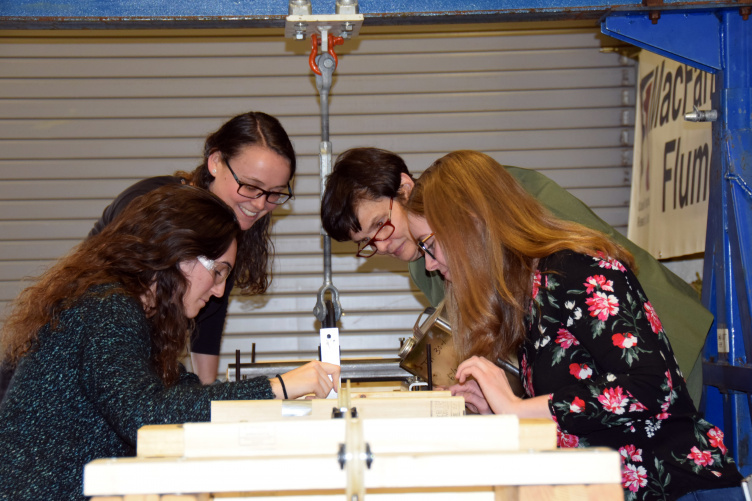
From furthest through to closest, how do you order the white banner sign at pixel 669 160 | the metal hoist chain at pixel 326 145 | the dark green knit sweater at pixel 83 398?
the white banner sign at pixel 669 160
the metal hoist chain at pixel 326 145
the dark green knit sweater at pixel 83 398

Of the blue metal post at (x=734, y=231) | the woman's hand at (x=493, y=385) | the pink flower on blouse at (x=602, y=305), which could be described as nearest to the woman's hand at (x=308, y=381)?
the woman's hand at (x=493, y=385)

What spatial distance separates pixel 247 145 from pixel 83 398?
133 centimetres

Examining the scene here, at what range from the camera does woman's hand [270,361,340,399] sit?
5.58 feet

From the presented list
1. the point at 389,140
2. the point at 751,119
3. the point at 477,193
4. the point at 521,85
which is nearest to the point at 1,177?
the point at 389,140

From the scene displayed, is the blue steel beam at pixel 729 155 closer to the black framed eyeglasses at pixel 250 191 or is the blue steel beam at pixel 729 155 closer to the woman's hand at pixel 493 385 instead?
the woman's hand at pixel 493 385

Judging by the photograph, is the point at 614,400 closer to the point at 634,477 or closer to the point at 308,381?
the point at 634,477

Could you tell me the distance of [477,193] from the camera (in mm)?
1893

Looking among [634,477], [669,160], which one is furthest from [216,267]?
[669,160]

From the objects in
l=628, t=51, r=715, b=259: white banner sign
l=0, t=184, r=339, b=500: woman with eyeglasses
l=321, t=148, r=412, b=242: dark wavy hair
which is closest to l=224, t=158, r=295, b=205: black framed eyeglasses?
l=321, t=148, r=412, b=242: dark wavy hair

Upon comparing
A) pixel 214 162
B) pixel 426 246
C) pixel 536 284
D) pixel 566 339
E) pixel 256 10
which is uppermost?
pixel 256 10

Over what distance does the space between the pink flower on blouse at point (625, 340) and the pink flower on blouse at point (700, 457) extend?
27 cm

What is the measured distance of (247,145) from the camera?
8.95 ft

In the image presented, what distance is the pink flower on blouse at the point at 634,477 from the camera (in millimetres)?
1590

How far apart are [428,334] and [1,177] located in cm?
383
